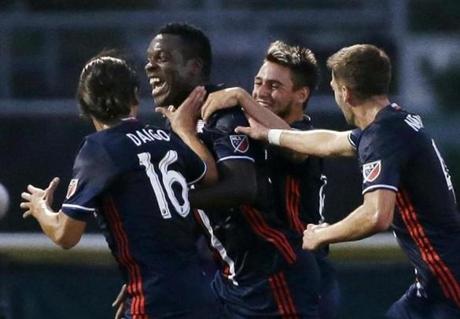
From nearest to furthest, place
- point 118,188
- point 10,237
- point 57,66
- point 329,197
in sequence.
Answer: point 118,188 → point 10,237 → point 329,197 → point 57,66

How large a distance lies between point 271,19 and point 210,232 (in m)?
5.32

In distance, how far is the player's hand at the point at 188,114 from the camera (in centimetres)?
680

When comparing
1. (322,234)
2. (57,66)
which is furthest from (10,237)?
(322,234)

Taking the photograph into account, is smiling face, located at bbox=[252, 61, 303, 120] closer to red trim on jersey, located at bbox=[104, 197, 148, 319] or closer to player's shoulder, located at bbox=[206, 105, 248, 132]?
player's shoulder, located at bbox=[206, 105, 248, 132]

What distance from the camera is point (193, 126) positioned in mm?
6832

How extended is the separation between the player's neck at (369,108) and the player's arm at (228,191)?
52 centimetres

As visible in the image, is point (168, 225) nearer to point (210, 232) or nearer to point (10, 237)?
point (210, 232)

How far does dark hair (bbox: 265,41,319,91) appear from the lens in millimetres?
7391

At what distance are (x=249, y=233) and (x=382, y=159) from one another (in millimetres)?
838

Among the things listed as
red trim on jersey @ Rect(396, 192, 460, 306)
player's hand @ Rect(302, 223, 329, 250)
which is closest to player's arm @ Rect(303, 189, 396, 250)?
Result: player's hand @ Rect(302, 223, 329, 250)

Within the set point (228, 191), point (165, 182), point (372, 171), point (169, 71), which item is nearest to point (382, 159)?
point (372, 171)

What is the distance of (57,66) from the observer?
1191 centimetres

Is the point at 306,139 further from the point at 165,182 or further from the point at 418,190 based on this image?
the point at 165,182

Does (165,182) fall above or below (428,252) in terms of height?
above
